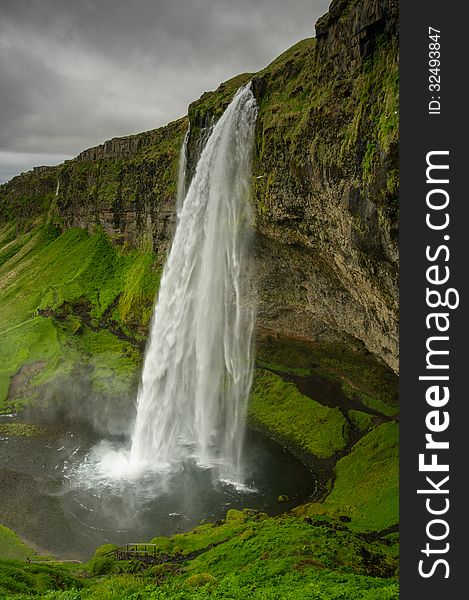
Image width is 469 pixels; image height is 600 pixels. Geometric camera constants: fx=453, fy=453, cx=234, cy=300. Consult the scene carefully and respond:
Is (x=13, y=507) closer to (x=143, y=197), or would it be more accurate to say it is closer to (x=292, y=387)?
(x=292, y=387)

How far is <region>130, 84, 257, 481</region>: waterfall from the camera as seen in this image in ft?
112

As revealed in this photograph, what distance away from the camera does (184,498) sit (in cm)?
2738

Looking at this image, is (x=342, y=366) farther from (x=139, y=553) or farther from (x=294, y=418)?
(x=139, y=553)

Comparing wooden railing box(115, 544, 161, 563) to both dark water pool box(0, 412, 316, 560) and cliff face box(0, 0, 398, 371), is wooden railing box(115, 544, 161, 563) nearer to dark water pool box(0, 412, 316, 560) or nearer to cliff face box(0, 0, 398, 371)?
dark water pool box(0, 412, 316, 560)

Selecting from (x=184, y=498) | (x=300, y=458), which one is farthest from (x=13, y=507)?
(x=300, y=458)

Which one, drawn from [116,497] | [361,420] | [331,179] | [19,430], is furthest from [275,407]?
[331,179]

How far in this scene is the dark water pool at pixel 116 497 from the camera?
2447cm

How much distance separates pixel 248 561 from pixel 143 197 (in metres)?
53.1

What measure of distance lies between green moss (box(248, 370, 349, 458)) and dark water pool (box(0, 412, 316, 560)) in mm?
2070

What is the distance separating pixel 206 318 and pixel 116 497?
15.3m

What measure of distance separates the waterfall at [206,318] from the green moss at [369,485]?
8.09 meters

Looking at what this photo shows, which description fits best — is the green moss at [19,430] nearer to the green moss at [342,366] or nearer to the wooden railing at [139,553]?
the wooden railing at [139,553]

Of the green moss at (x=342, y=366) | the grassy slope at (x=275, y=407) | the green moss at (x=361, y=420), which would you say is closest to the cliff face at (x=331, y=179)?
the grassy slope at (x=275, y=407)

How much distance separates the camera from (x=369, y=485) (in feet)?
89.7
